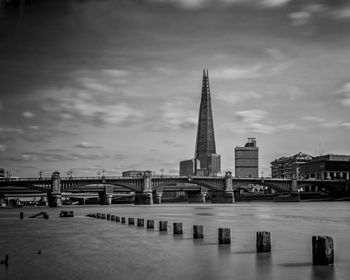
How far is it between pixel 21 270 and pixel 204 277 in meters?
9.65

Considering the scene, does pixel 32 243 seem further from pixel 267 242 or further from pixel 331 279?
pixel 331 279

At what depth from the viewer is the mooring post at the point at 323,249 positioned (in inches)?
969

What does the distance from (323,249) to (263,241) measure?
6425mm

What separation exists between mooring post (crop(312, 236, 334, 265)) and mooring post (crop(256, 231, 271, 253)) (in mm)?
4975

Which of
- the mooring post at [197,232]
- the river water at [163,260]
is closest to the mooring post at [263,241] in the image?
the river water at [163,260]

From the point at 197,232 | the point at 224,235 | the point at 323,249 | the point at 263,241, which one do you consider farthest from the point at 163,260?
the point at 197,232

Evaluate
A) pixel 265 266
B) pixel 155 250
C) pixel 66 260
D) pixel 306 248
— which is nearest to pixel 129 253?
pixel 155 250

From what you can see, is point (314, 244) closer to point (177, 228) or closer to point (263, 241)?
point (263, 241)

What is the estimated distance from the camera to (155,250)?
35500 mm

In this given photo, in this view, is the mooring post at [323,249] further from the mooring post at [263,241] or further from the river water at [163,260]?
the mooring post at [263,241]

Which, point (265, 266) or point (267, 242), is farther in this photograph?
point (267, 242)

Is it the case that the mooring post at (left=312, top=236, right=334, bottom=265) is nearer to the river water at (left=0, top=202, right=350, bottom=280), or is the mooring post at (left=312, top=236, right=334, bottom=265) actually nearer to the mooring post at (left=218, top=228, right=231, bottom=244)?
the river water at (left=0, top=202, right=350, bottom=280)

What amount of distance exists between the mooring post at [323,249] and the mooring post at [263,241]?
196 inches

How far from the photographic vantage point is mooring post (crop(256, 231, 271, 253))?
30859 mm
